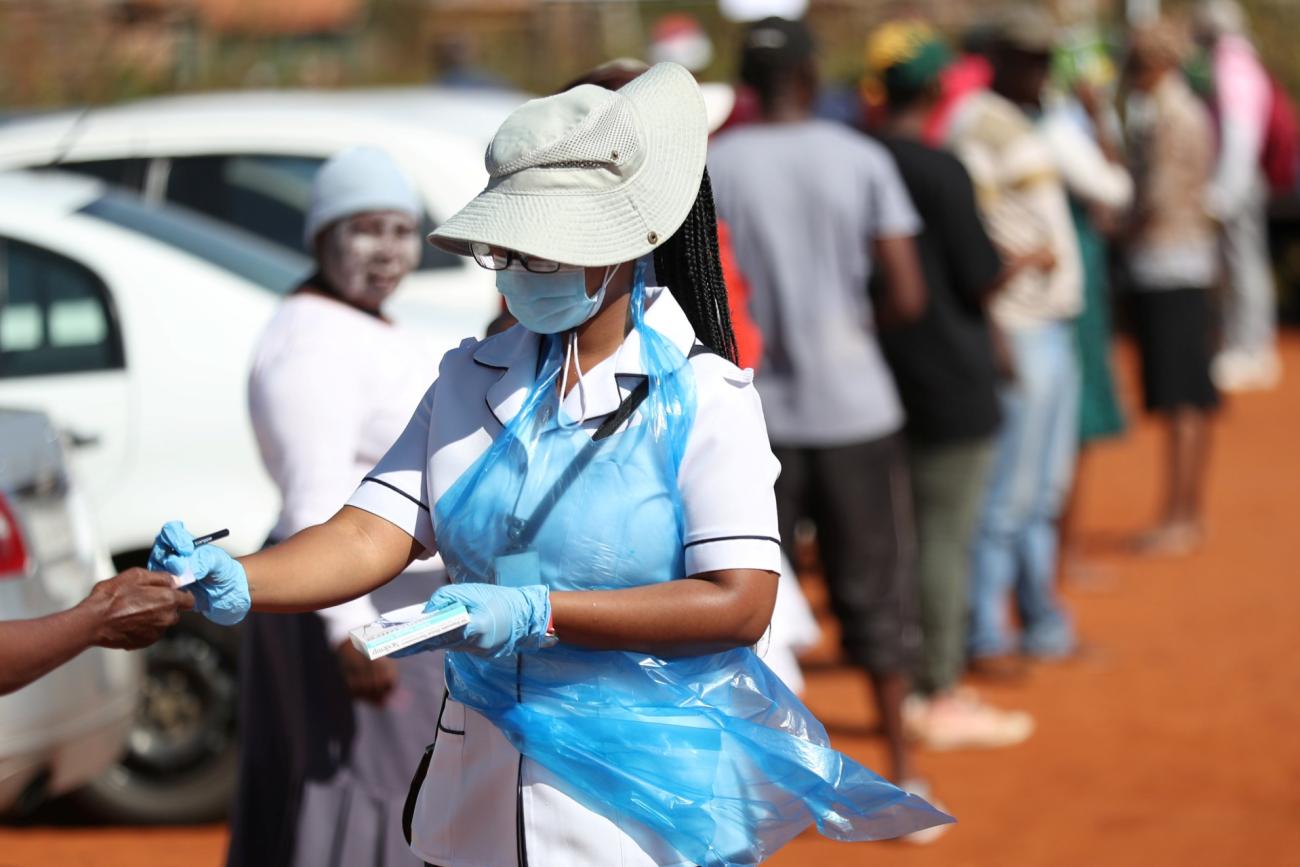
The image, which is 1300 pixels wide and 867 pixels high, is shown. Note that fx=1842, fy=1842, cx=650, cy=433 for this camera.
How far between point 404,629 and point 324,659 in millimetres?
1636

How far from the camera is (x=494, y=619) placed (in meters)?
2.25

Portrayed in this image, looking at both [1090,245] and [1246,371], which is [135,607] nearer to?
[1090,245]

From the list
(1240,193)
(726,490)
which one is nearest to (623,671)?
(726,490)

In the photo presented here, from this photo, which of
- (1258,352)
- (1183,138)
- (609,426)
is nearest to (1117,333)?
(1258,352)

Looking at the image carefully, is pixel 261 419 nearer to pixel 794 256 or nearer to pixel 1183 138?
pixel 794 256

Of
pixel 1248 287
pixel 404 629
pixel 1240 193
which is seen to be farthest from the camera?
pixel 1248 287

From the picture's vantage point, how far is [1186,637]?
7375 mm

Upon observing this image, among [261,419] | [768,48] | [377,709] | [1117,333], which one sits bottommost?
[1117,333]

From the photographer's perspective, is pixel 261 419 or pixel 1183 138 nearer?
pixel 261 419

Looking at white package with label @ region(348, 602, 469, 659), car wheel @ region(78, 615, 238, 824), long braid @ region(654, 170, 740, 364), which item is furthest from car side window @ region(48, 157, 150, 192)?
white package with label @ region(348, 602, 469, 659)

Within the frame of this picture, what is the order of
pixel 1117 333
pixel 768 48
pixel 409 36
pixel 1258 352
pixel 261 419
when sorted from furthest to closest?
pixel 409 36, pixel 1117 333, pixel 1258 352, pixel 768 48, pixel 261 419

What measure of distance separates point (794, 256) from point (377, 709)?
2.16 metres

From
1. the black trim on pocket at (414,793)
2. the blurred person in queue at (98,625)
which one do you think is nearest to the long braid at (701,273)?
the black trim on pocket at (414,793)

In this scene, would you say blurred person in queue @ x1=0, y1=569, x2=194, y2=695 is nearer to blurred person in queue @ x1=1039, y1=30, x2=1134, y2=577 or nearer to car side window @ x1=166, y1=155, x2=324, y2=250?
car side window @ x1=166, y1=155, x2=324, y2=250
